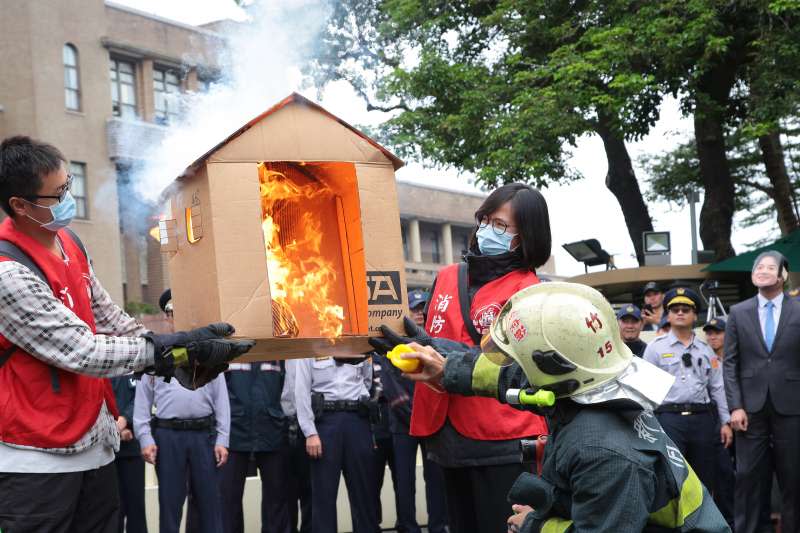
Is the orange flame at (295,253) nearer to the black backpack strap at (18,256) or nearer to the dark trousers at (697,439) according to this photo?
the black backpack strap at (18,256)

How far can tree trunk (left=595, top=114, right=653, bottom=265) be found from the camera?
20.6 m

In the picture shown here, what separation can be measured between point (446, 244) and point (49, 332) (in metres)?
43.9

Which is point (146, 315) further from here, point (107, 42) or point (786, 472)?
Answer: point (786, 472)

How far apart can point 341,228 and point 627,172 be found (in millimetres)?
16825

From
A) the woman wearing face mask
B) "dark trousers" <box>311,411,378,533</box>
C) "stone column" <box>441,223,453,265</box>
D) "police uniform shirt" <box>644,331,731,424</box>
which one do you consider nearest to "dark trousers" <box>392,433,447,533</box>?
"dark trousers" <box>311,411,378,533</box>

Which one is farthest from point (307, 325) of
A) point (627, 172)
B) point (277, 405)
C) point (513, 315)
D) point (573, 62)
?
point (627, 172)

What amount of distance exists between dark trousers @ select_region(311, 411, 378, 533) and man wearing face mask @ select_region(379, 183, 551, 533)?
3.85m

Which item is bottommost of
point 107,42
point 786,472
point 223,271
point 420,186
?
point 786,472

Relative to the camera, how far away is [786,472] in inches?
332

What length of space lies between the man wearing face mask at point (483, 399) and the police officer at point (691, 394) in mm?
5139

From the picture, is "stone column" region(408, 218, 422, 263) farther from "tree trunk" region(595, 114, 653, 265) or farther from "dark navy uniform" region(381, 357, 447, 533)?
"dark navy uniform" region(381, 357, 447, 533)

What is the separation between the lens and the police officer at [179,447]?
310 inches

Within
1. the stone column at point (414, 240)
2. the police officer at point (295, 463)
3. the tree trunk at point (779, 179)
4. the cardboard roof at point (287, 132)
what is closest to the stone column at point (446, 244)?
the stone column at point (414, 240)

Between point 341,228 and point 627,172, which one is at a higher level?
point 627,172
